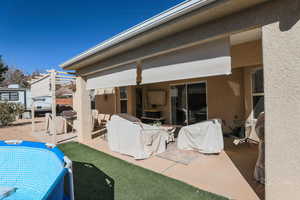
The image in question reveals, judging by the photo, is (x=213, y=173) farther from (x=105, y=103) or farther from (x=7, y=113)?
(x=7, y=113)

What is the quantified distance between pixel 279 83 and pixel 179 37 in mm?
2015

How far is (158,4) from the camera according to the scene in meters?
7.52

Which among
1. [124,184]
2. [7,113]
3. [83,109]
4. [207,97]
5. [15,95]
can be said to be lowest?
[124,184]

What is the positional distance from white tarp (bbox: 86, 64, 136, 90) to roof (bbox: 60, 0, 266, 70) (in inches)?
22.1

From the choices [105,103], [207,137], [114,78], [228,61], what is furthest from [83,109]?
[228,61]

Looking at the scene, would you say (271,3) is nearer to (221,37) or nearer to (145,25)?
(221,37)

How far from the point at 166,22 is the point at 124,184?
3501 mm

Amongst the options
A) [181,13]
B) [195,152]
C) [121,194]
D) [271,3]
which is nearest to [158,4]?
[181,13]

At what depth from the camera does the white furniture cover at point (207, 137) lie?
4.55 m

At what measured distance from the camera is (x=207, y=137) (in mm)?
4578

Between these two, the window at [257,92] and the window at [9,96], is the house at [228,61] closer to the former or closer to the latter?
the window at [257,92]

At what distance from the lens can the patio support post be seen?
6387 mm

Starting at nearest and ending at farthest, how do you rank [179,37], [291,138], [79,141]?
1. [291,138]
2. [179,37]
3. [79,141]

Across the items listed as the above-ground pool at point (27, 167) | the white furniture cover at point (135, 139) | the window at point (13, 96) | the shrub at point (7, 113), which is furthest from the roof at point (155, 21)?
the window at point (13, 96)
